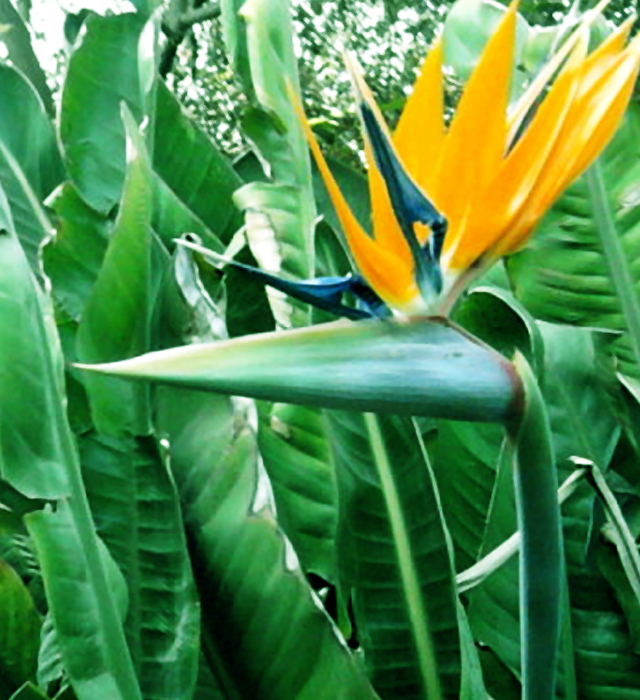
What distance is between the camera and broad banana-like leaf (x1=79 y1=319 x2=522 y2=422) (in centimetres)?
34

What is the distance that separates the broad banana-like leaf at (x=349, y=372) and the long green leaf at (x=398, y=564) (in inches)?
8.1

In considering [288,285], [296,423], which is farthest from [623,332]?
[288,285]

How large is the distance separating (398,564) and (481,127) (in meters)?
0.24

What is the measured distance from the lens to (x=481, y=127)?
1.30ft

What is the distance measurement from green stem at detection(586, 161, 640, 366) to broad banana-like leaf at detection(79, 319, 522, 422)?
435 mm

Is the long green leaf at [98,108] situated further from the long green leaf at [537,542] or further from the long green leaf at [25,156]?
the long green leaf at [537,542]

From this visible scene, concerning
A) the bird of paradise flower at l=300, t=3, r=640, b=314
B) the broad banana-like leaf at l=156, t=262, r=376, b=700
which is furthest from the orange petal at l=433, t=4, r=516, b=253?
the broad banana-like leaf at l=156, t=262, r=376, b=700

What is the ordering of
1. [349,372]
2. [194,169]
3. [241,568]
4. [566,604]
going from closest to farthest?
[349,372] → [241,568] → [566,604] → [194,169]

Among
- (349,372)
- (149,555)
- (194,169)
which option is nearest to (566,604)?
(149,555)

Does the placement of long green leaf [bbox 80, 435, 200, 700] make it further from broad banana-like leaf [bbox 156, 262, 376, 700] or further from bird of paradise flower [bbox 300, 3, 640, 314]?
bird of paradise flower [bbox 300, 3, 640, 314]

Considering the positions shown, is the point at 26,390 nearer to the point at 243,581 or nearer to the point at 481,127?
the point at 243,581

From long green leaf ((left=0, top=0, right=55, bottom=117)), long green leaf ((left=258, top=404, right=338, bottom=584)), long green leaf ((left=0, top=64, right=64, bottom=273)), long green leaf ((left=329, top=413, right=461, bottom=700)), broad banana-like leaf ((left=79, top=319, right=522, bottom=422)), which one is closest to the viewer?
broad banana-like leaf ((left=79, top=319, right=522, bottom=422))

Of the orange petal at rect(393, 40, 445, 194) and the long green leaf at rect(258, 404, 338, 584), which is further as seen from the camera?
the long green leaf at rect(258, 404, 338, 584)

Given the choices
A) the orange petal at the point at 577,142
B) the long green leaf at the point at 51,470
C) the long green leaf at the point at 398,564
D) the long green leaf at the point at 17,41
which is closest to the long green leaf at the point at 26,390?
the long green leaf at the point at 51,470
